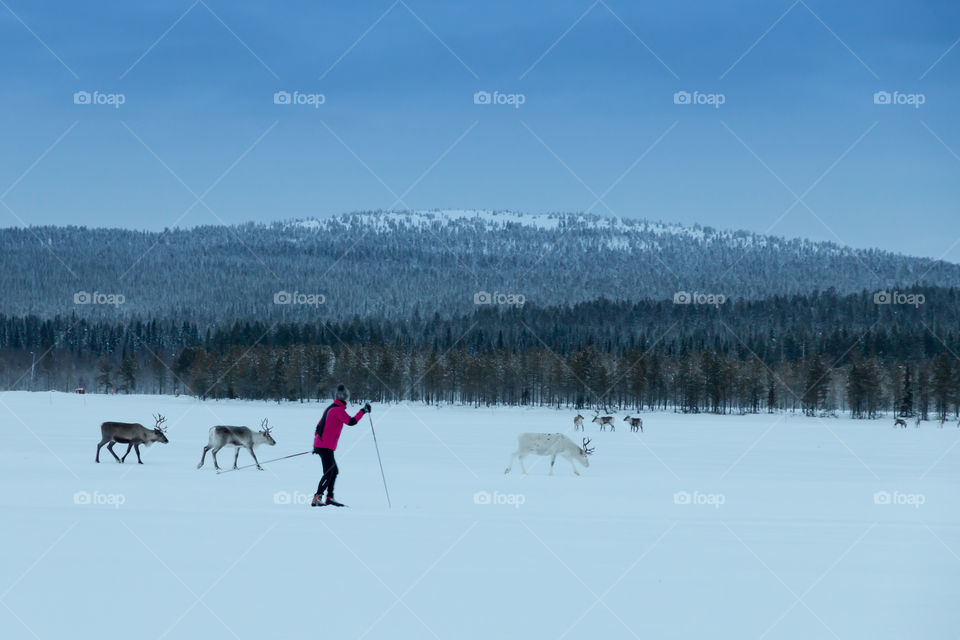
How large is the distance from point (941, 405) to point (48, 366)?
450 feet

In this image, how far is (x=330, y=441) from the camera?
14.0 metres

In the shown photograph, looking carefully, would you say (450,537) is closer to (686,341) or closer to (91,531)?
(91,531)

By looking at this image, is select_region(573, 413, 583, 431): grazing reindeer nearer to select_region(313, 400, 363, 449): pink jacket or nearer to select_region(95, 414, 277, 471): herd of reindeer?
select_region(95, 414, 277, 471): herd of reindeer

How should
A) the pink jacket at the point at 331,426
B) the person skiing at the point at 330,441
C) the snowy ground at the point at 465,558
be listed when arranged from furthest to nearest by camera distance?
the pink jacket at the point at 331,426 → the person skiing at the point at 330,441 → the snowy ground at the point at 465,558

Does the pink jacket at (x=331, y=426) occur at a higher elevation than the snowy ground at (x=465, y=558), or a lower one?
higher

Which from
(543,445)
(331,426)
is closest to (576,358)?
(543,445)

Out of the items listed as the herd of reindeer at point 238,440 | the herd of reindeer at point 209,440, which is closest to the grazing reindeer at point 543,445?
the herd of reindeer at point 238,440

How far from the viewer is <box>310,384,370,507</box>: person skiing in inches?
526

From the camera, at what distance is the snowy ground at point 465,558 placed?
23.1ft

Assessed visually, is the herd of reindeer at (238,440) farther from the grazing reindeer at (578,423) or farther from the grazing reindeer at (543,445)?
the grazing reindeer at (578,423)

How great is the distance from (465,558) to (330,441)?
538cm

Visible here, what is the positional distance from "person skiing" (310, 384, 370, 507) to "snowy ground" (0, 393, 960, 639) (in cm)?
52

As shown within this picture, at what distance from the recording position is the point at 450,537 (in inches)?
407

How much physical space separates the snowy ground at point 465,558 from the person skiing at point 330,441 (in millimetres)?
517
